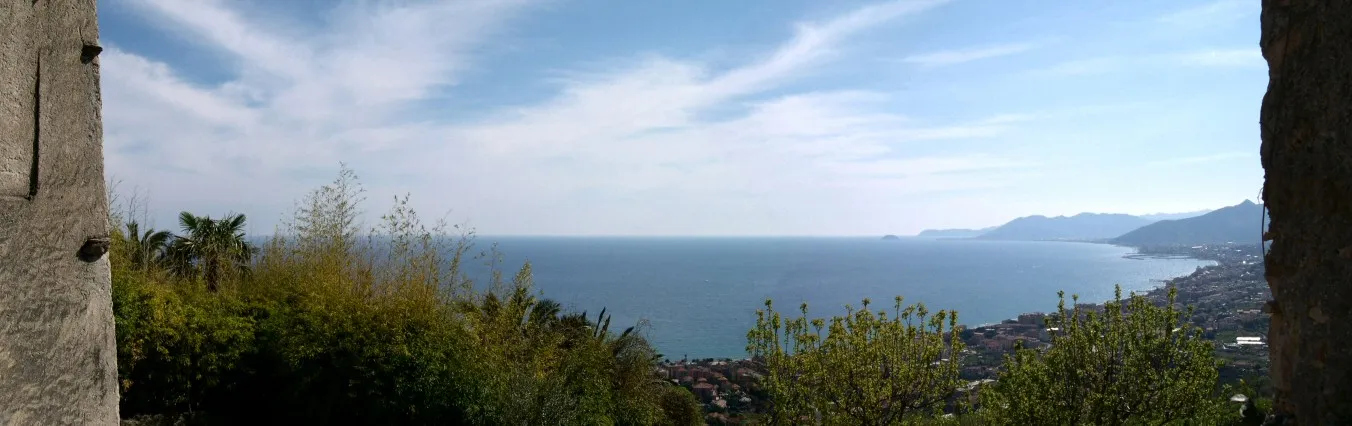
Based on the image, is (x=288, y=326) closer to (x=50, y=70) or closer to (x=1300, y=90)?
(x=50, y=70)

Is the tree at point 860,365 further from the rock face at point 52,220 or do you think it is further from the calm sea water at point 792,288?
the calm sea water at point 792,288

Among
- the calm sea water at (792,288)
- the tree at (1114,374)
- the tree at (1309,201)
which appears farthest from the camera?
the calm sea water at (792,288)

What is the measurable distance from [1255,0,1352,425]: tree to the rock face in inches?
189

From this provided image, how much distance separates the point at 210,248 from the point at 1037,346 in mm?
9310

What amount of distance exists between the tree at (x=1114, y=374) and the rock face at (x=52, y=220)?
593 cm

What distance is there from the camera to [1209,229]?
9019 centimetres

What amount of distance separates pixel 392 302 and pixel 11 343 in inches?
144

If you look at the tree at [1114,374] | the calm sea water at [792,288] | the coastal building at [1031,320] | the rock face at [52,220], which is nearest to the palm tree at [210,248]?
the rock face at [52,220]

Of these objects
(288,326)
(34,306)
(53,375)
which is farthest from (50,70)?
(288,326)

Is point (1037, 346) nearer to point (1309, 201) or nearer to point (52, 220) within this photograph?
point (1309, 201)

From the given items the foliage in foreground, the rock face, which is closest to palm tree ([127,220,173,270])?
the foliage in foreground

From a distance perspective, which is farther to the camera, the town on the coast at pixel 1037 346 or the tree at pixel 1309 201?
the town on the coast at pixel 1037 346

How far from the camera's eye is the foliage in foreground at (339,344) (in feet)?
18.8

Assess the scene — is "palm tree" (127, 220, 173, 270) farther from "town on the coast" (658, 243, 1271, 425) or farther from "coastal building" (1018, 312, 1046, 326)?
"coastal building" (1018, 312, 1046, 326)
